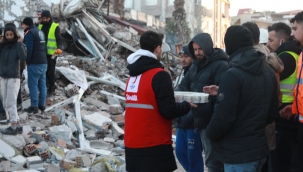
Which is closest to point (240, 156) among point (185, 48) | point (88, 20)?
point (185, 48)

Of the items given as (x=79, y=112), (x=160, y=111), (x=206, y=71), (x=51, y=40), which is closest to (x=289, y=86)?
(x=206, y=71)

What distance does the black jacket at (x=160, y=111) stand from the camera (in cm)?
343

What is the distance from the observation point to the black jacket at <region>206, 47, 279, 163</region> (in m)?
3.14

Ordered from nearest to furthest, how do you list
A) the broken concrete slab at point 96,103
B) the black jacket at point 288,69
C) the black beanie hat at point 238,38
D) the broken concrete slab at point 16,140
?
the black beanie hat at point 238,38
the black jacket at point 288,69
the broken concrete slab at point 16,140
the broken concrete slab at point 96,103

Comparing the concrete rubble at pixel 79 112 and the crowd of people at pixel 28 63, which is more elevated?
the crowd of people at pixel 28 63

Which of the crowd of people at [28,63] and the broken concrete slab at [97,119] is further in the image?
the broken concrete slab at [97,119]

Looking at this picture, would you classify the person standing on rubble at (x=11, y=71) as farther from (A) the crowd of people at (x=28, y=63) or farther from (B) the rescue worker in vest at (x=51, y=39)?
(B) the rescue worker in vest at (x=51, y=39)

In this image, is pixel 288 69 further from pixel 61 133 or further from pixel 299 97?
pixel 61 133

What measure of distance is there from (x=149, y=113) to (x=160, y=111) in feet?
0.34

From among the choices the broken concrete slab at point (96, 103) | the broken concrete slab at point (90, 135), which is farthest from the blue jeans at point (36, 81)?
the broken concrete slab at point (96, 103)

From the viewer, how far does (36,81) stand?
7.79m

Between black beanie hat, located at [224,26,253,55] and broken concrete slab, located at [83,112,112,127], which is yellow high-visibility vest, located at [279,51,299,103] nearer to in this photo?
black beanie hat, located at [224,26,253,55]

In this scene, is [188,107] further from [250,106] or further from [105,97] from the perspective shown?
[105,97]

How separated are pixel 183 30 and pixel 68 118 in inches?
1025
